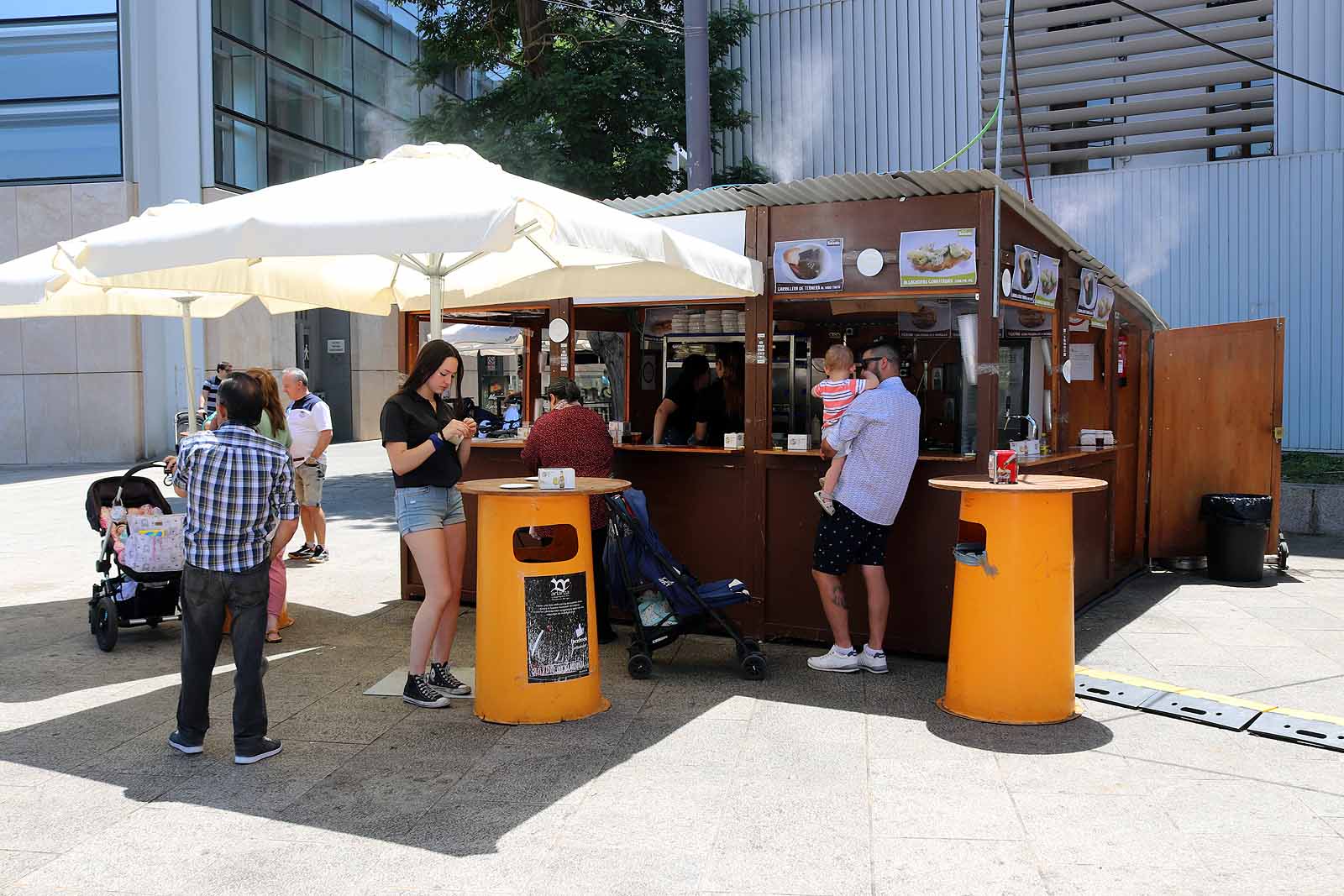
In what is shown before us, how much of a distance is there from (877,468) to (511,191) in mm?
2556

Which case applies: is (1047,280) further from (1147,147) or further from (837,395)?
(1147,147)

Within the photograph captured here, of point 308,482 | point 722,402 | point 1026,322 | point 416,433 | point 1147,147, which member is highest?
point 1147,147

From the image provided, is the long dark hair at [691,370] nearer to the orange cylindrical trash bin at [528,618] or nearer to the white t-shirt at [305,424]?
the white t-shirt at [305,424]

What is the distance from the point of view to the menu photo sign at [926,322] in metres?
8.87

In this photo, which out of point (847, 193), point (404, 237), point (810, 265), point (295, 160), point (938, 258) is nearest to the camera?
point (404, 237)

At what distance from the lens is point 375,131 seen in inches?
1027

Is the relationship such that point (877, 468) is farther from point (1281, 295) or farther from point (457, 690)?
point (1281, 295)

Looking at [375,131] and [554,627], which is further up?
[375,131]

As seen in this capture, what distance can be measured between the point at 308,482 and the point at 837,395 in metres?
4.83

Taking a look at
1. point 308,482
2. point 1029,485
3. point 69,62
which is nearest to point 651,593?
point 1029,485

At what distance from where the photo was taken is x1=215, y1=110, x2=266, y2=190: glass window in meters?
20.4

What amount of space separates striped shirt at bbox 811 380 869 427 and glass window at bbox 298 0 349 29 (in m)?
21.0

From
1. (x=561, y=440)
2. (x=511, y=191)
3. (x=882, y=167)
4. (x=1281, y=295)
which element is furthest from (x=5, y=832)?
(x=1281, y=295)

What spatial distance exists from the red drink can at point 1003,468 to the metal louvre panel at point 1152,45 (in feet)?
38.2
